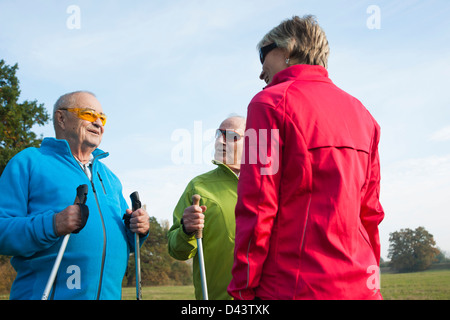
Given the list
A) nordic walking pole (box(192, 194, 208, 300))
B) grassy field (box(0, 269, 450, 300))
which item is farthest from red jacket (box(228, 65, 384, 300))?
grassy field (box(0, 269, 450, 300))

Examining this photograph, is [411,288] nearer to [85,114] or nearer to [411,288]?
[411,288]

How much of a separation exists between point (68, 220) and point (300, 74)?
6.30ft

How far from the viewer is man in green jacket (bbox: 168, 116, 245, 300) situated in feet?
12.3

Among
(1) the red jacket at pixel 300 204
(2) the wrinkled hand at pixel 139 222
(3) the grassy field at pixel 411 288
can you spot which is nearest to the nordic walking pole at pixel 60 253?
(2) the wrinkled hand at pixel 139 222

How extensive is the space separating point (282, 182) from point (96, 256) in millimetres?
1892

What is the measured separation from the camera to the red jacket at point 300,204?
203 centimetres

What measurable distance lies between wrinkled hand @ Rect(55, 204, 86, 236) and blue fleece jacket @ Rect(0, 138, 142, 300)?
0.04 meters

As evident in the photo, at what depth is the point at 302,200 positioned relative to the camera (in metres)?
2.10

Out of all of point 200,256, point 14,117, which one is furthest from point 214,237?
point 14,117

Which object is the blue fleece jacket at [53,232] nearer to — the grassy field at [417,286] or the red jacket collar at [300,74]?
the red jacket collar at [300,74]

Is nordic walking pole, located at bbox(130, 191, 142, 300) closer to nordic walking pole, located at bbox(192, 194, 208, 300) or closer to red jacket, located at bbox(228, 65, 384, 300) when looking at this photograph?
nordic walking pole, located at bbox(192, 194, 208, 300)

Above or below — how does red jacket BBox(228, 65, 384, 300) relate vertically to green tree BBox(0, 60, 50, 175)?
below
